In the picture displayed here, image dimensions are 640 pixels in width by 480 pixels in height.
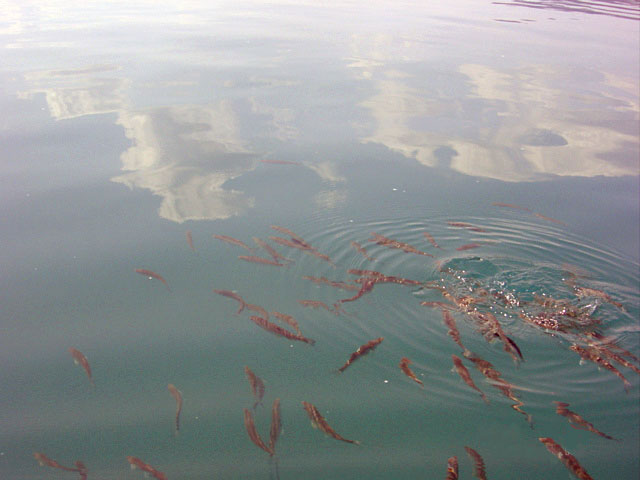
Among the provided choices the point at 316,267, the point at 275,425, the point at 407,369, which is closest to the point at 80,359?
the point at 275,425

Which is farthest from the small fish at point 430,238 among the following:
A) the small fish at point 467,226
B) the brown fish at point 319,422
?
the brown fish at point 319,422

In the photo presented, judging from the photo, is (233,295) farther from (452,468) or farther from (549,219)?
(549,219)

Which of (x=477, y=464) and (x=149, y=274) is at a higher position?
(x=149, y=274)

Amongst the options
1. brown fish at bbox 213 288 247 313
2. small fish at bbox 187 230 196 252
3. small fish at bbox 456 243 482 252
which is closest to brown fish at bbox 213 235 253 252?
small fish at bbox 187 230 196 252

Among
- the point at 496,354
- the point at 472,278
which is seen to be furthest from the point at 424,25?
the point at 496,354

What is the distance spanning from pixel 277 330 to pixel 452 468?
1.70 meters

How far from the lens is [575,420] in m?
3.46

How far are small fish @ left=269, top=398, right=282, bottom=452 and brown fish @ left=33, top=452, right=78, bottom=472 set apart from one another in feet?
4.07

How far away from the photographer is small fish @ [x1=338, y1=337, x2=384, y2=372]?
3855 millimetres

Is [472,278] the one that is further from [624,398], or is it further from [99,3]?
[99,3]

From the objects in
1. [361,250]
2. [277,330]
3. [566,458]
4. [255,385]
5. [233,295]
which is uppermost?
[361,250]

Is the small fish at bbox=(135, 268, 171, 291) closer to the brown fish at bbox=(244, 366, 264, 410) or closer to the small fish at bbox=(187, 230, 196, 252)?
the small fish at bbox=(187, 230, 196, 252)

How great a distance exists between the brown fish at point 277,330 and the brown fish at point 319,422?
2.03 feet

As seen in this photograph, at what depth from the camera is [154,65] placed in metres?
10.9
